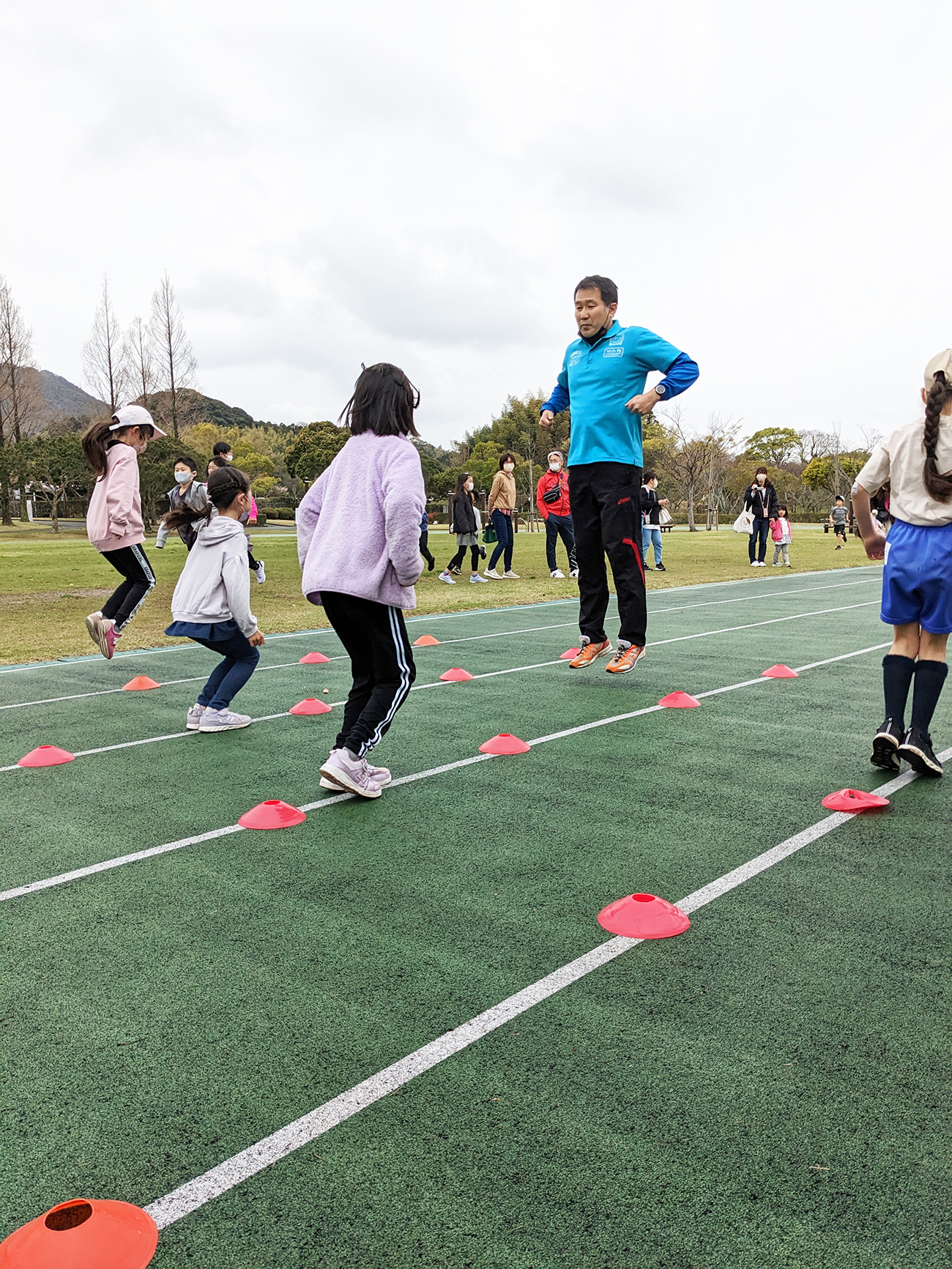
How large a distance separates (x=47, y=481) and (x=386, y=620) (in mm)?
44544

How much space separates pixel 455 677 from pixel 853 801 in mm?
3729

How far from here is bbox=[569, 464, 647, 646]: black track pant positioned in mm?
5859

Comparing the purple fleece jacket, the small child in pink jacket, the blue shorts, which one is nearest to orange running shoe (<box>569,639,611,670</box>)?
the blue shorts

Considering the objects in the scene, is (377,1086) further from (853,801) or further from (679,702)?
(679,702)

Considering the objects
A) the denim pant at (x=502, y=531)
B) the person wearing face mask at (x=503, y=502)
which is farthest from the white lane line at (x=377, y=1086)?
the denim pant at (x=502, y=531)

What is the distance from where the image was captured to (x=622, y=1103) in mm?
1969

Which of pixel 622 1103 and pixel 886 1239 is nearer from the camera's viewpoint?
pixel 886 1239

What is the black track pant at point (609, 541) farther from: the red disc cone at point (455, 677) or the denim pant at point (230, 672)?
the denim pant at point (230, 672)

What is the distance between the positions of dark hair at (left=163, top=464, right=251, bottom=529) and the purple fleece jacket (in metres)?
1.81

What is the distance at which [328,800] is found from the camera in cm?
418

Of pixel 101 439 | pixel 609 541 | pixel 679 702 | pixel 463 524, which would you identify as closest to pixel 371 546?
pixel 609 541

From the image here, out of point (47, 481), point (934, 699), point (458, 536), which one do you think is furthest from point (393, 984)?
point (47, 481)

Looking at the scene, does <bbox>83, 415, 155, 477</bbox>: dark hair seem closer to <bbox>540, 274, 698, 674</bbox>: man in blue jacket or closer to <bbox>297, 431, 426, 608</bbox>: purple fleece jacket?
<bbox>540, 274, 698, 674</bbox>: man in blue jacket

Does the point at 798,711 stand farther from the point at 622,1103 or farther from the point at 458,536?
the point at 458,536
